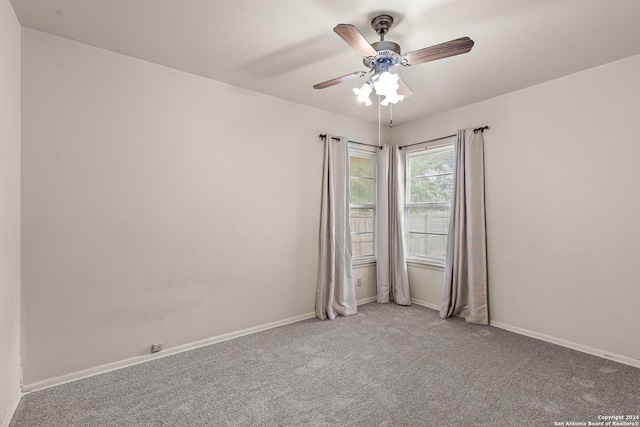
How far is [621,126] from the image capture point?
269 cm

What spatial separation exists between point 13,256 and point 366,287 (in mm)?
3652

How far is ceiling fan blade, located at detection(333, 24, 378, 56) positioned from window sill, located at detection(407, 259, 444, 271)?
2.97 meters

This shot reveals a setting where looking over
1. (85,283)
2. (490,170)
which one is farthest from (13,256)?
(490,170)

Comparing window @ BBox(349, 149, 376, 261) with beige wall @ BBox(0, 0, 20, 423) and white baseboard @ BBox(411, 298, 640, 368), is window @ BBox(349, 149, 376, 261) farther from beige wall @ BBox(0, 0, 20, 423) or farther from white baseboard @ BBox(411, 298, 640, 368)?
beige wall @ BBox(0, 0, 20, 423)

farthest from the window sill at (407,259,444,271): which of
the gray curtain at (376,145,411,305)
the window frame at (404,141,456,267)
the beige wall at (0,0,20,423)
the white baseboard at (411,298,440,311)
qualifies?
the beige wall at (0,0,20,423)

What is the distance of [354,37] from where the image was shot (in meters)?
1.78

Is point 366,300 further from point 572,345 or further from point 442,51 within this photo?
point 442,51

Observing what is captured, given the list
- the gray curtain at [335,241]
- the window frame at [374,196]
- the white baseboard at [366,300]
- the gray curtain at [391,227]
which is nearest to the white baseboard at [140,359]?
the gray curtain at [335,241]

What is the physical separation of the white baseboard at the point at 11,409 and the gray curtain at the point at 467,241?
3823 millimetres

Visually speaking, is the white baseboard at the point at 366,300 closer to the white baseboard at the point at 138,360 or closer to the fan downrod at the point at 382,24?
the white baseboard at the point at 138,360

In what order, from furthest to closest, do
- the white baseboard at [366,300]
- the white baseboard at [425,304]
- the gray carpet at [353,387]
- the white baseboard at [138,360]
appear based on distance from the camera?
the white baseboard at [366,300] → the white baseboard at [425,304] → the white baseboard at [138,360] → the gray carpet at [353,387]

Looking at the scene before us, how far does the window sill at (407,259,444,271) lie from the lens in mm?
4129

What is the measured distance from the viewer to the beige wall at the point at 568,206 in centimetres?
266

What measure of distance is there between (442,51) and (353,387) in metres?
2.32
